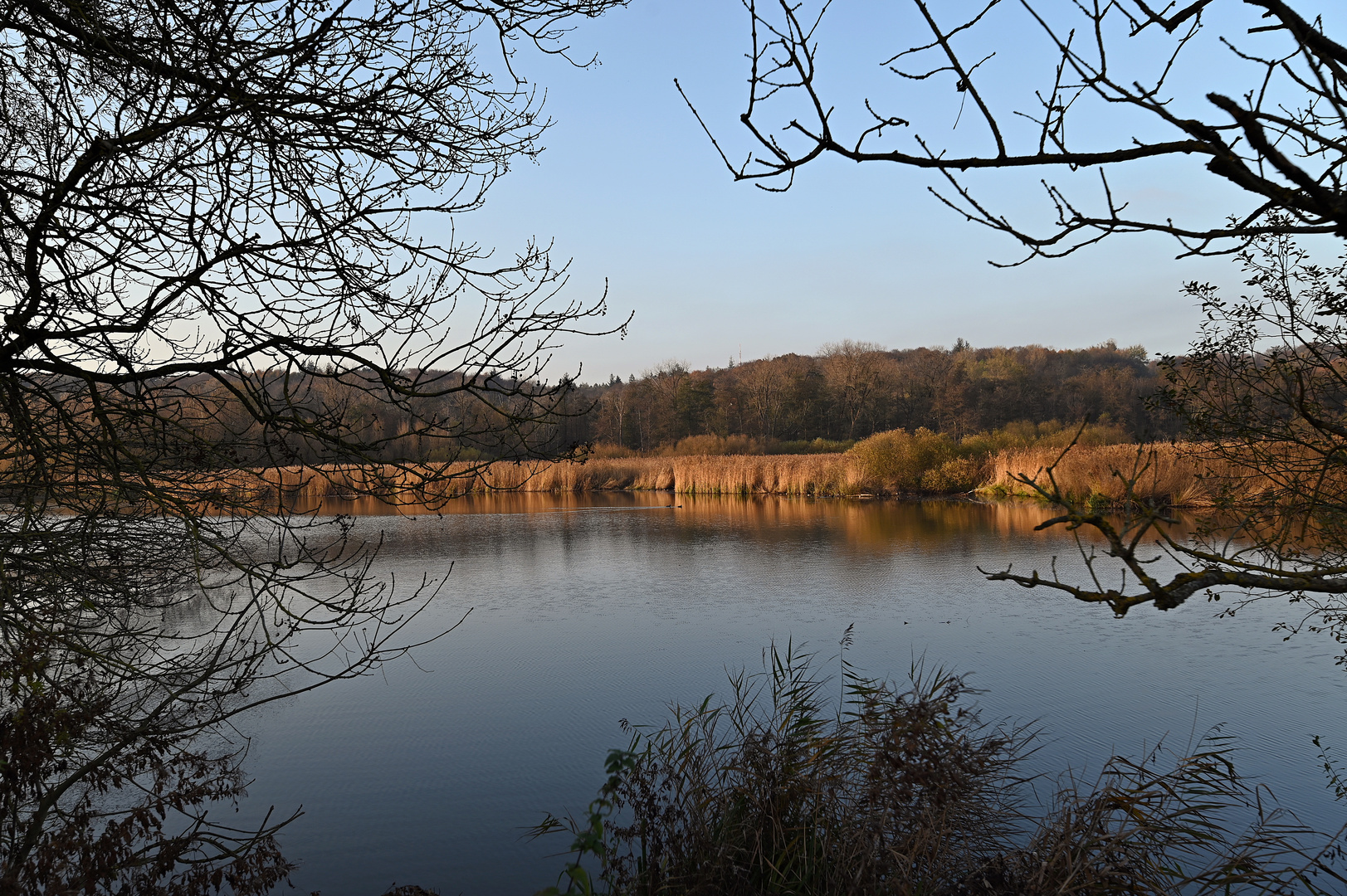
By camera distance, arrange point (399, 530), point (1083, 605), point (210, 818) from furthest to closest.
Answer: point (399, 530), point (1083, 605), point (210, 818)

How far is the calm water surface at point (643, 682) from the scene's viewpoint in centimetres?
472

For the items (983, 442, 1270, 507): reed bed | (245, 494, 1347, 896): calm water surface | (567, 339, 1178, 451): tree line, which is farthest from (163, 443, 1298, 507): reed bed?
(567, 339, 1178, 451): tree line

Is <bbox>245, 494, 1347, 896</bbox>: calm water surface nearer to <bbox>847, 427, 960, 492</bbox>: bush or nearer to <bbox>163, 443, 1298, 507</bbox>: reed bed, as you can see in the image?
<bbox>163, 443, 1298, 507</bbox>: reed bed

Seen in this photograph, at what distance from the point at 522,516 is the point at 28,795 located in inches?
617

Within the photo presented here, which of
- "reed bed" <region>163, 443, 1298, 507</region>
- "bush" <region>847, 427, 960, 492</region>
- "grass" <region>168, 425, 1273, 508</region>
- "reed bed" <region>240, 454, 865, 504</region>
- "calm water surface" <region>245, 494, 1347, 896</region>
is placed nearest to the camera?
"calm water surface" <region>245, 494, 1347, 896</region>

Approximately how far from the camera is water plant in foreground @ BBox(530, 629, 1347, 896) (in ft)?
10.7

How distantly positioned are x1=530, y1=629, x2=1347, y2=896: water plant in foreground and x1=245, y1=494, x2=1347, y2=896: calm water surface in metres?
0.54

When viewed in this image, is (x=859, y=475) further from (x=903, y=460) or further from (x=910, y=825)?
(x=910, y=825)

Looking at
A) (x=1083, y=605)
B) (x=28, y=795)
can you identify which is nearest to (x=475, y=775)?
(x=28, y=795)

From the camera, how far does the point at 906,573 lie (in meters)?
11.1

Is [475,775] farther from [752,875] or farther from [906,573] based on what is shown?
[906,573]

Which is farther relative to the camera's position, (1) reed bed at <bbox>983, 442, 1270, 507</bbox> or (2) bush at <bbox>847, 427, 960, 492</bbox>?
(2) bush at <bbox>847, 427, 960, 492</bbox>

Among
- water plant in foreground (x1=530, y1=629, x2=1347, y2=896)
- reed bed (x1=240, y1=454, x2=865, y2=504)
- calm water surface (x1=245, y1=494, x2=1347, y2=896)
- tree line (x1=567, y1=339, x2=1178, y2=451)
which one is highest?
tree line (x1=567, y1=339, x2=1178, y2=451)

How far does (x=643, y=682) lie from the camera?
678 centimetres
